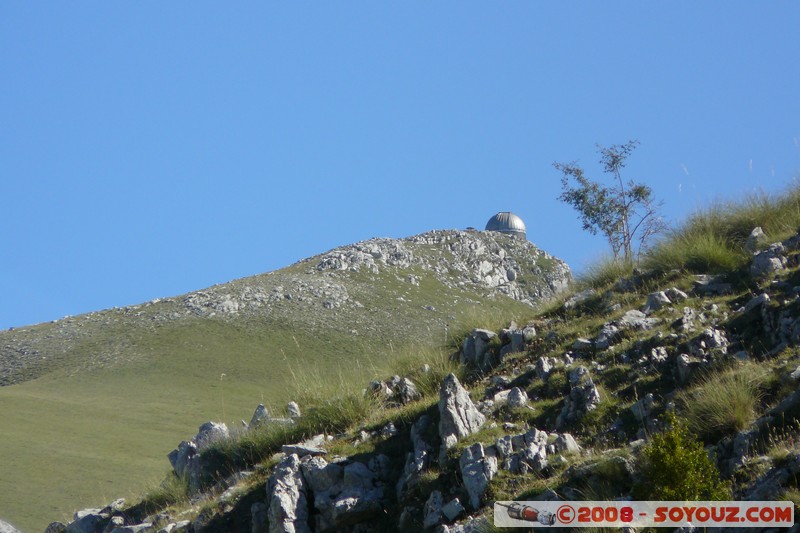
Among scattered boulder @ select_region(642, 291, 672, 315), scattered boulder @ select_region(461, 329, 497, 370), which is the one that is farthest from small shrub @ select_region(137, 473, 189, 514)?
scattered boulder @ select_region(642, 291, 672, 315)

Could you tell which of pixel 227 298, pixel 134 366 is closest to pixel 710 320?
pixel 134 366

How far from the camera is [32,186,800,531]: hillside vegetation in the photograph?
32.5 feet

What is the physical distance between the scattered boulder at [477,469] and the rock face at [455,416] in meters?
0.72

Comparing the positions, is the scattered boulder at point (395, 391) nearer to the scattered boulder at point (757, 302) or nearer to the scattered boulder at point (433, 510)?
the scattered boulder at point (433, 510)

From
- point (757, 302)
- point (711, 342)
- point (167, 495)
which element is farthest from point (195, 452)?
point (757, 302)

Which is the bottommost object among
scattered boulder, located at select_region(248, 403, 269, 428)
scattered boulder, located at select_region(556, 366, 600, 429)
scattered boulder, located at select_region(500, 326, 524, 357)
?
scattered boulder, located at select_region(556, 366, 600, 429)

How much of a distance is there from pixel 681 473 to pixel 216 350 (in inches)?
2449

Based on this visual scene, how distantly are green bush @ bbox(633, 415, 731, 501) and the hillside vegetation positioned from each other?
2cm

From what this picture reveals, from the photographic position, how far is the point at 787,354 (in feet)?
37.4

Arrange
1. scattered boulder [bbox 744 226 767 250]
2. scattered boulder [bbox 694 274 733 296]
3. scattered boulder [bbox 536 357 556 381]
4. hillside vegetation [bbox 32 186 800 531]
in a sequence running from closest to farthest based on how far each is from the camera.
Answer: hillside vegetation [bbox 32 186 800 531] → scattered boulder [bbox 536 357 556 381] → scattered boulder [bbox 694 274 733 296] → scattered boulder [bbox 744 226 767 250]

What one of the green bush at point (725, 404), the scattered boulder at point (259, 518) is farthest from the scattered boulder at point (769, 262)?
the scattered boulder at point (259, 518)

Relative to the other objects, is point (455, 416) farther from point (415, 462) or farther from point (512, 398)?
point (512, 398)

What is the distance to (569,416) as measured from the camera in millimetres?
12297

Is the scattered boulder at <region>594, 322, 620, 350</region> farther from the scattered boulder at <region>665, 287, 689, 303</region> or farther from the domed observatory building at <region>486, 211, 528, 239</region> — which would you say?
the domed observatory building at <region>486, 211, 528, 239</region>
